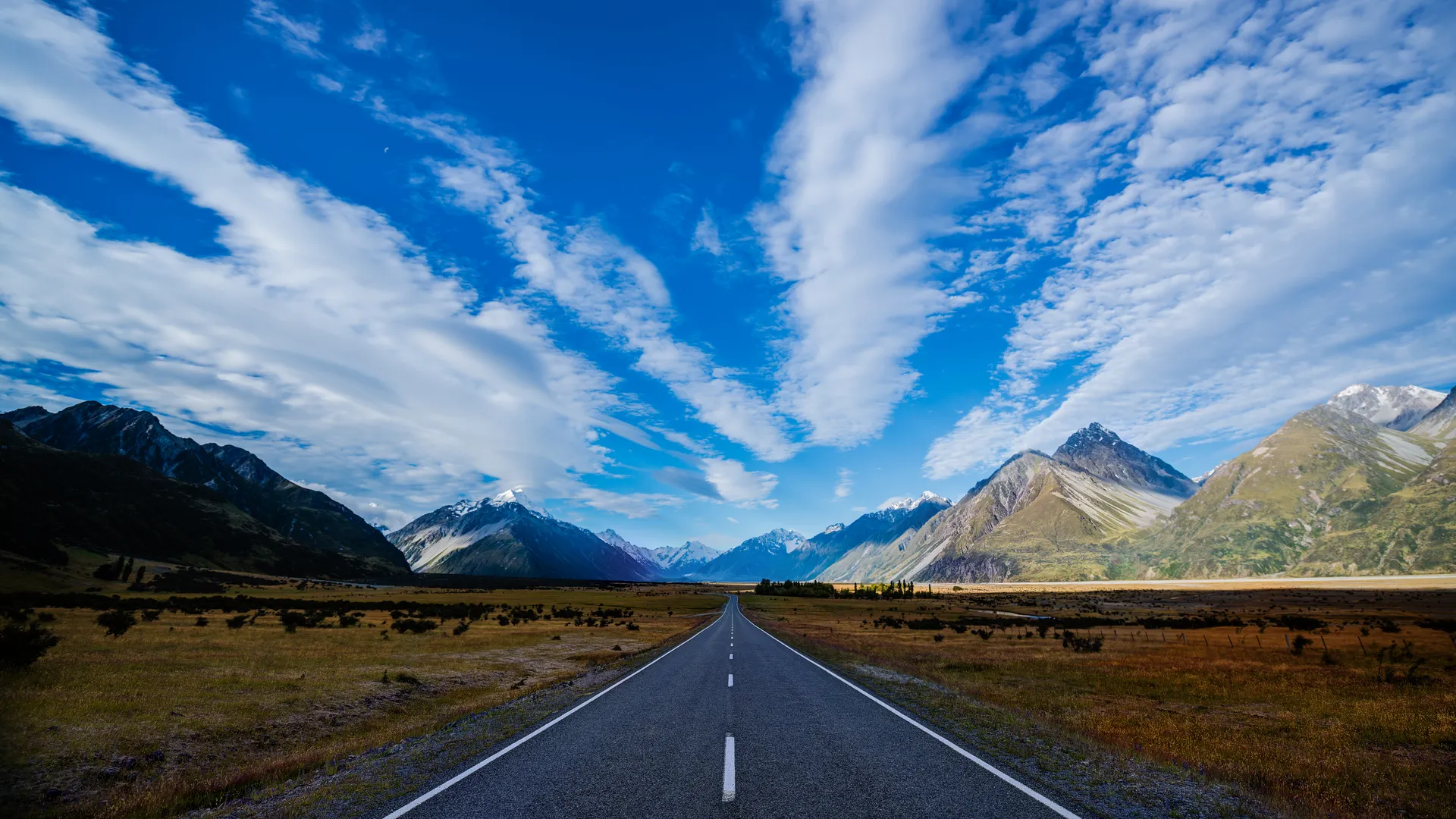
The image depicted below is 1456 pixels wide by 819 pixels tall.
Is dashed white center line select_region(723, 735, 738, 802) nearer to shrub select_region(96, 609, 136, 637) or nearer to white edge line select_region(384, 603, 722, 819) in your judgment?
white edge line select_region(384, 603, 722, 819)

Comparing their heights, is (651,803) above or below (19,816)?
above

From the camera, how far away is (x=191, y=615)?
42531 millimetres

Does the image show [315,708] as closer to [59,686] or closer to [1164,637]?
[59,686]

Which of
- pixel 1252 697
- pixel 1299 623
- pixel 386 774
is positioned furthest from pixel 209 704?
pixel 1299 623


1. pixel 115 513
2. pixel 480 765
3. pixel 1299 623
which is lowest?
pixel 1299 623

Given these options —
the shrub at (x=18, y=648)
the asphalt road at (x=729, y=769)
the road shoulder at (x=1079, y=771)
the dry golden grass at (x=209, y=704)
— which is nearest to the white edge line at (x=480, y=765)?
the asphalt road at (x=729, y=769)

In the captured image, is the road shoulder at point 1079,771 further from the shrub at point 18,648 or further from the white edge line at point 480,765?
the shrub at point 18,648

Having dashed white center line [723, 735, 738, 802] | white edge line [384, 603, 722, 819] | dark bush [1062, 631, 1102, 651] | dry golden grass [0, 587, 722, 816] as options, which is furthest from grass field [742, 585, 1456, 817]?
dry golden grass [0, 587, 722, 816]

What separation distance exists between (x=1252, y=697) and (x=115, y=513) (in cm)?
23757

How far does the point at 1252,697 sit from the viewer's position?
799 inches

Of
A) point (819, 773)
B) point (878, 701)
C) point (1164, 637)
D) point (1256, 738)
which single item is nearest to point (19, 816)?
point (819, 773)

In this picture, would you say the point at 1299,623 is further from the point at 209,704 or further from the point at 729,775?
the point at 209,704

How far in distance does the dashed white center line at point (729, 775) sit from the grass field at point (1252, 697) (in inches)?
322

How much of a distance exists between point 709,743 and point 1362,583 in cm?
23467
